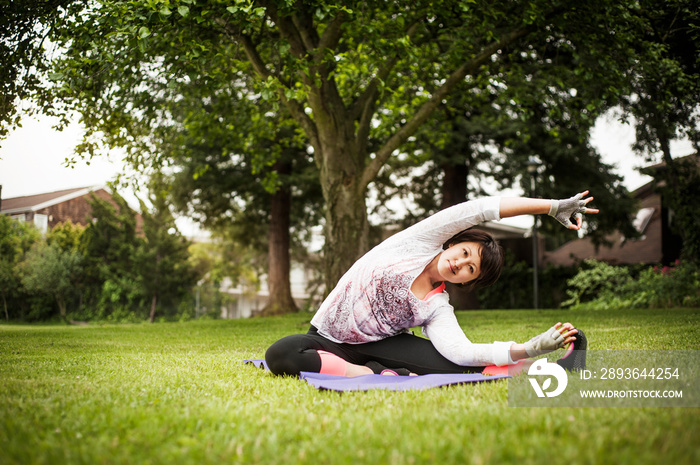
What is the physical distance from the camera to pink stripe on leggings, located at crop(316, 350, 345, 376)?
11.3ft

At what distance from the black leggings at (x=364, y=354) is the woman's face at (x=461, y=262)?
56 cm

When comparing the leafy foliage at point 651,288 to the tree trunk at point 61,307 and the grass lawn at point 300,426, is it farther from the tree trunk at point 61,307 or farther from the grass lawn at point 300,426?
the tree trunk at point 61,307

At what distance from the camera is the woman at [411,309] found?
3.37 metres

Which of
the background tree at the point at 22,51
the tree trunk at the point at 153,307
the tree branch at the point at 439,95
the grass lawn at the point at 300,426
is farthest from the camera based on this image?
the tree trunk at the point at 153,307

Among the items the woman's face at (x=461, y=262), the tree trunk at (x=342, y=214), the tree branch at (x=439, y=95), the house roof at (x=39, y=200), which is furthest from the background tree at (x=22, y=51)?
the house roof at (x=39, y=200)

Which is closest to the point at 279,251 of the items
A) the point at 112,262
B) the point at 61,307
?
the point at 112,262

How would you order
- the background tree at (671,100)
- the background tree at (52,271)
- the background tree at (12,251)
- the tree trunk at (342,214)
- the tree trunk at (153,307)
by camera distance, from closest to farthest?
the background tree at (671,100) < the tree trunk at (342,214) < the background tree at (52,271) < the background tree at (12,251) < the tree trunk at (153,307)

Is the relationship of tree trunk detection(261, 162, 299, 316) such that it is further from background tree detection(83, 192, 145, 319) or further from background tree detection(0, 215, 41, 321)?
background tree detection(0, 215, 41, 321)

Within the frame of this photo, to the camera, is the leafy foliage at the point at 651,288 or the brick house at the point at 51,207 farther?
the brick house at the point at 51,207

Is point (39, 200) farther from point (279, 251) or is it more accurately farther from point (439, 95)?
point (439, 95)

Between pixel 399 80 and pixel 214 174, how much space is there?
23.3 ft

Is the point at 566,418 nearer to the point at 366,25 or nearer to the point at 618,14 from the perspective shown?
the point at 366,25

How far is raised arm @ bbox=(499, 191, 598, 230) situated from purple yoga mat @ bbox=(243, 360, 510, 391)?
101cm

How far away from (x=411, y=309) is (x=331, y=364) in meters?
0.65
